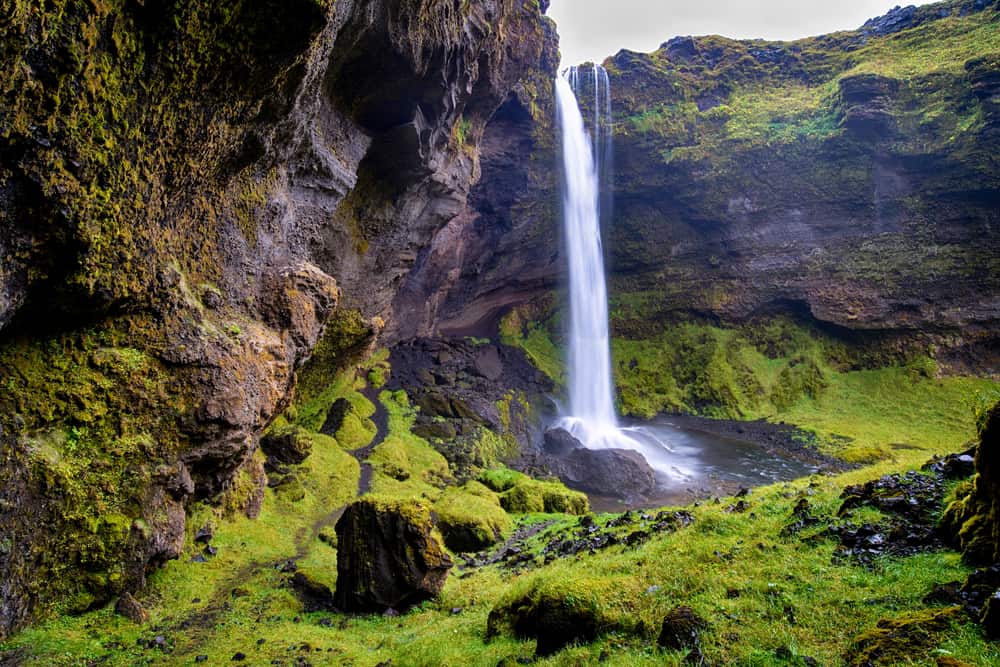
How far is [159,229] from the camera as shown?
10.1 meters

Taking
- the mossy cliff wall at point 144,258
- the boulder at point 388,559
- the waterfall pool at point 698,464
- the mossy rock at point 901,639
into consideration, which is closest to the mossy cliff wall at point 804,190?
the waterfall pool at point 698,464

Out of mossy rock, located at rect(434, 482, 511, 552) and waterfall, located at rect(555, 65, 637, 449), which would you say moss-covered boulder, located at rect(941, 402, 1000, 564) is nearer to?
mossy rock, located at rect(434, 482, 511, 552)

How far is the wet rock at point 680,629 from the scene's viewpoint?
19.9ft

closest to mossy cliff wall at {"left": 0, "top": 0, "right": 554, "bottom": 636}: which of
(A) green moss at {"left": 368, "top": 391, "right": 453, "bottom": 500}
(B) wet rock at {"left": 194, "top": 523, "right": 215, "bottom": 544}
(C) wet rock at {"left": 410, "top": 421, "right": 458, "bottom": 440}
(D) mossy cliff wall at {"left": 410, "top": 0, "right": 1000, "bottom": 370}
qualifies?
(B) wet rock at {"left": 194, "top": 523, "right": 215, "bottom": 544}

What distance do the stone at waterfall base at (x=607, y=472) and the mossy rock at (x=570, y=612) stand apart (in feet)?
66.6

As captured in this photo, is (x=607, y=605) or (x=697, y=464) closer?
(x=607, y=605)

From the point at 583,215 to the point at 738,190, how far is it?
14.7m

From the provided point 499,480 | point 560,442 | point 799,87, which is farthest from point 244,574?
point 799,87

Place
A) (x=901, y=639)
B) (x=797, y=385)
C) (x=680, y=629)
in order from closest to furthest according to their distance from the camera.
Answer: (x=901, y=639) < (x=680, y=629) < (x=797, y=385)

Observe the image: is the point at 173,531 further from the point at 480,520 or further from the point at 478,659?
the point at 480,520

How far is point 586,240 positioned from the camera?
158ft

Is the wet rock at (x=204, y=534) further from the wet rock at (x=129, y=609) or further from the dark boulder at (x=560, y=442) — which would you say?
the dark boulder at (x=560, y=442)

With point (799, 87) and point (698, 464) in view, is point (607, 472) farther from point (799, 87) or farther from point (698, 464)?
point (799, 87)

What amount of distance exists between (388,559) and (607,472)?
792 inches
